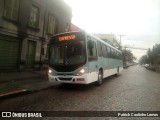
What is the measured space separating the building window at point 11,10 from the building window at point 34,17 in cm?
202

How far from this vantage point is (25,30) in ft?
55.6

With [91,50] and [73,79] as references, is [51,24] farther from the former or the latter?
[73,79]

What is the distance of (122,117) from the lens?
5.92m

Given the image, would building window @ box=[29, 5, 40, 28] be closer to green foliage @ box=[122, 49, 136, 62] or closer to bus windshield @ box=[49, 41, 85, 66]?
bus windshield @ box=[49, 41, 85, 66]

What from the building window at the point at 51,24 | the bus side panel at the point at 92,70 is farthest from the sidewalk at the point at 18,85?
the building window at the point at 51,24

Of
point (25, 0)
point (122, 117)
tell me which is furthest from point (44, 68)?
point (122, 117)

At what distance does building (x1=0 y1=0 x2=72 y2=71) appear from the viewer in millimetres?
14906

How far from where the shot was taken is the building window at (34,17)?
17984 mm

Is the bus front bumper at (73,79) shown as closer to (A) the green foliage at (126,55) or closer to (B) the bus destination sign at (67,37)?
(B) the bus destination sign at (67,37)

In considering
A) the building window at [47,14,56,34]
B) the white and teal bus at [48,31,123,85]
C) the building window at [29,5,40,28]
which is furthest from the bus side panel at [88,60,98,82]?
the building window at [47,14,56,34]

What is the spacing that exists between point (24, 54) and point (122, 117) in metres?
12.6

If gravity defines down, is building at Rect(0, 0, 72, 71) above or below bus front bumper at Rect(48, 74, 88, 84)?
above

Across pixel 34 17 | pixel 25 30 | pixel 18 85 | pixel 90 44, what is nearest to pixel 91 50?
pixel 90 44

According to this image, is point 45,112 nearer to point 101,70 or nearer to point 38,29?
point 101,70
